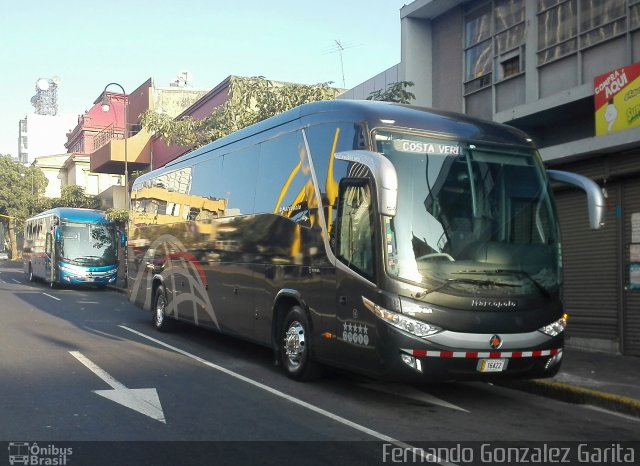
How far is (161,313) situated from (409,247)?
8.16 meters

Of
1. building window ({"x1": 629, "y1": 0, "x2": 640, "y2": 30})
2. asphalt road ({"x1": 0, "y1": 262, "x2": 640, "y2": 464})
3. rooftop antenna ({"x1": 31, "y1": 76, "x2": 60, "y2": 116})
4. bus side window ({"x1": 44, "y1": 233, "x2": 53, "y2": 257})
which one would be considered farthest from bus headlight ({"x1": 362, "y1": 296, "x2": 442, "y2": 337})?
rooftop antenna ({"x1": 31, "y1": 76, "x2": 60, "y2": 116})

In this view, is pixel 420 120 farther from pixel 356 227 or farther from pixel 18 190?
pixel 18 190

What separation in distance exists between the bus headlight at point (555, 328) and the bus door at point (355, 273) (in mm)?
1940

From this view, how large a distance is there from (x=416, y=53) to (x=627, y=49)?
5946 mm

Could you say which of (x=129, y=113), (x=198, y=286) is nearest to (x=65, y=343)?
(x=198, y=286)

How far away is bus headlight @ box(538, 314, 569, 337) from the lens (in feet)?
24.5

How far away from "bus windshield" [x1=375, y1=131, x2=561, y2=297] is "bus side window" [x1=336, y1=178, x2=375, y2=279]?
1.00 feet

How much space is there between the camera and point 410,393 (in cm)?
838

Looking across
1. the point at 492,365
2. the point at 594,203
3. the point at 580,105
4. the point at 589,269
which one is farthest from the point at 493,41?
the point at 492,365

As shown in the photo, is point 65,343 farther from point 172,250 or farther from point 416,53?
point 416,53

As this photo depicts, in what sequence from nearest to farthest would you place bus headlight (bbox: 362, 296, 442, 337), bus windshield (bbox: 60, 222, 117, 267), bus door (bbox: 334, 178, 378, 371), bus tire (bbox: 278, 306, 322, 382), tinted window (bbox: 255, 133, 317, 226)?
bus headlight (bbox: 362, 296, 442, 337) → bus door (bbox: 334, 178, 378, 371) → bus tire (bbox: 278, 306, 322, 382) → tinted window (bbox: 255, 133, 317, 226) → bus windshield (bbox: 60, 222, 117, 267)

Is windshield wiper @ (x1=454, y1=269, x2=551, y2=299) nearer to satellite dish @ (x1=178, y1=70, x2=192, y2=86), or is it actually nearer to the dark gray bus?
the dark gray bus

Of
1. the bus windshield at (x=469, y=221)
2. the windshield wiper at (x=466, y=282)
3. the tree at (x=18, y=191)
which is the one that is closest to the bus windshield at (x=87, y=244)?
the bus windshield at (x=469, y=221)

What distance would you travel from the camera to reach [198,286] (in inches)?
480
